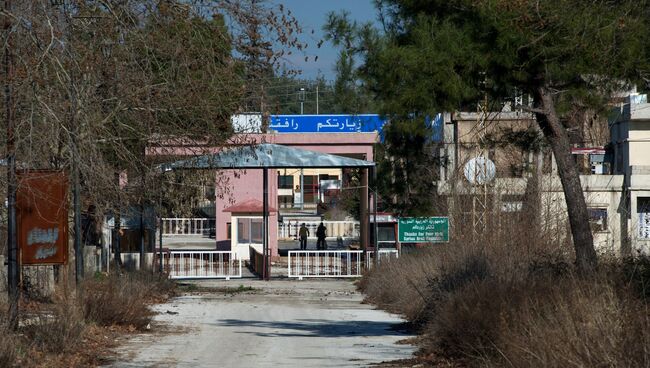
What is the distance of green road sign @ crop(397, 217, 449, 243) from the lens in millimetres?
29625

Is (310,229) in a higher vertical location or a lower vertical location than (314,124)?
lower

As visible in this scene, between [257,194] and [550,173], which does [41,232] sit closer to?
[550,173]

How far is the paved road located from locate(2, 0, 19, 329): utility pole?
1696 mm

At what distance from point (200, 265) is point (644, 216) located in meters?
16.0

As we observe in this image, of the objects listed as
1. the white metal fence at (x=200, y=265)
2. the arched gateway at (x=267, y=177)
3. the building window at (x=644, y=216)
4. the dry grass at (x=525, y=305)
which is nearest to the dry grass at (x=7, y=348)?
the dry grass at (x=525, y=305)

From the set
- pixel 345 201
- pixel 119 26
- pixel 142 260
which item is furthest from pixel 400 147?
pixel 345 201

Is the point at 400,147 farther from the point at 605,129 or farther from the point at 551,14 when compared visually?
the point at 605,129

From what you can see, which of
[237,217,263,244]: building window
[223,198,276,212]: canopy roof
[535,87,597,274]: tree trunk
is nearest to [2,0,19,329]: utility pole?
[535,87,597,274]: tree trunk

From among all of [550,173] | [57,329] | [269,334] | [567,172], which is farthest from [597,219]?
[57,329]

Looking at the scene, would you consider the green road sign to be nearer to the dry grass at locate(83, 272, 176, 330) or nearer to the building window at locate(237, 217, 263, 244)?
the dry grass at locate(83, 272, 176, 330)

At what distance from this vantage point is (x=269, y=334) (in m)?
19.3

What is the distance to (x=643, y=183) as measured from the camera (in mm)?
42062

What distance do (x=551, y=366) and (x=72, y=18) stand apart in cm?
619

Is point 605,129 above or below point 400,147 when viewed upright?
above
